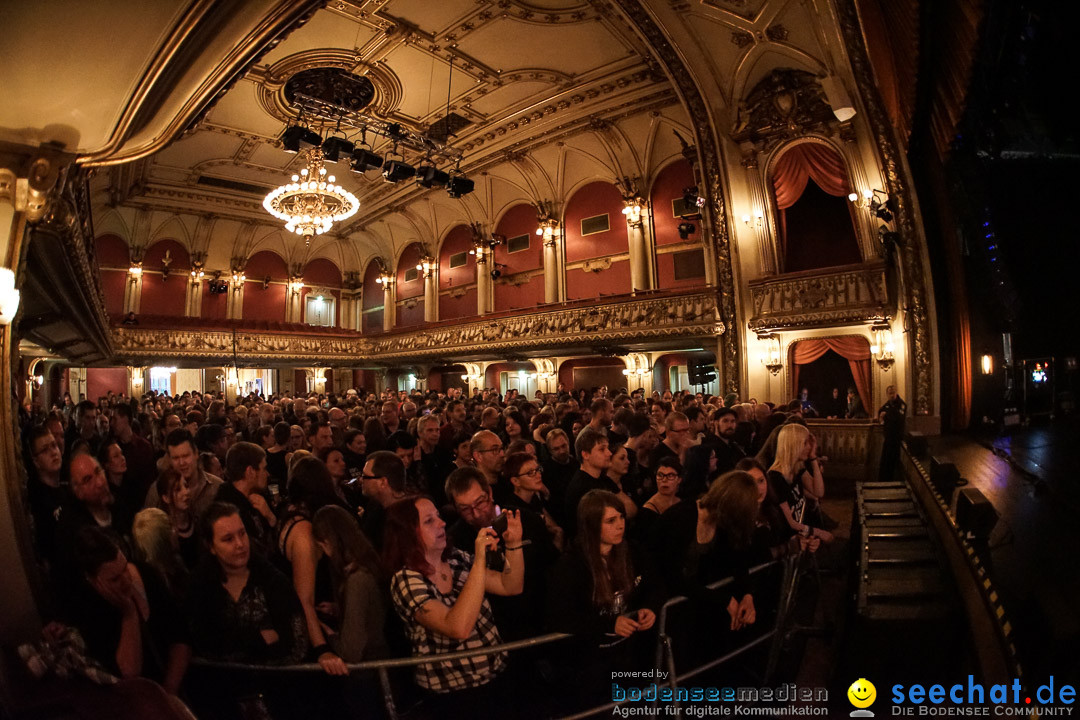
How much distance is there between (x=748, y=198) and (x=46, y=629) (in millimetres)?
12618

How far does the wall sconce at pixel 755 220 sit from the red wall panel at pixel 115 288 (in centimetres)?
2386

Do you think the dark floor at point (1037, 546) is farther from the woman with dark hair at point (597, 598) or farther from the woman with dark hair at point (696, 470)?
the woman with dark hair at point (696, 470)

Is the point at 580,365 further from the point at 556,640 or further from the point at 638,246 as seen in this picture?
the point at 556,640

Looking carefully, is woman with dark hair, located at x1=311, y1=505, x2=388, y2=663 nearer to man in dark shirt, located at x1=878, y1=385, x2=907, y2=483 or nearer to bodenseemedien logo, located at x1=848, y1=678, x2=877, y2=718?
bodenseemedien logo, located at x1=848, y1=678, x2=877, y2=718

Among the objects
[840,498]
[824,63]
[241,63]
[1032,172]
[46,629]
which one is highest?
[824,63]

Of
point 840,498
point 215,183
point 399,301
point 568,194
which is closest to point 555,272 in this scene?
point 568,194

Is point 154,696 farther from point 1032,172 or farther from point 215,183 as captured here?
point 215,183

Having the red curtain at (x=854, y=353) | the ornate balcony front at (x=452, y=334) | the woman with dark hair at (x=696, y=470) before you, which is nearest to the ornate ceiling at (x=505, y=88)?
the ornate balcony front at (x=452, y=334)

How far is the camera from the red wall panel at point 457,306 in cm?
2016

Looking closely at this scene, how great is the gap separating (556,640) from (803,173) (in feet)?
39.0

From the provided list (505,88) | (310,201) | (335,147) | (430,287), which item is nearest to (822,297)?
(505,88)

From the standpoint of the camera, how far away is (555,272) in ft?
57.1

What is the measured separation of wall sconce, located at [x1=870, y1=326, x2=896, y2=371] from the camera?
9.95m

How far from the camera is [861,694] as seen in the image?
9.20 feet
